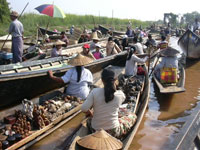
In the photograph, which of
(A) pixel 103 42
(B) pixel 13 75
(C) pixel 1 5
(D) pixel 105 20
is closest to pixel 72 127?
(B) pixel 13 75

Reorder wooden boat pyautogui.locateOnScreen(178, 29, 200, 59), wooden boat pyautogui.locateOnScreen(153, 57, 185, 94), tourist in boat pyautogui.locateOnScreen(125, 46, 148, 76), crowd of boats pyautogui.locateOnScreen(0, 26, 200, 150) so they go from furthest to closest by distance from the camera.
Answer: wooden boat pyautogui.locateOnScreen(178, 29, 200, 59), tourist in boat pyautogui.locateOnScreen(125, 46, 148, 76), wooden boat pyautogui.locateOnScreen(153, 57, 185, 94), crowd of boats pyautogui.locateOnScreen(0, 26, 200, 150)

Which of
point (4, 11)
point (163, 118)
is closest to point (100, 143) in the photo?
point (163, 118)

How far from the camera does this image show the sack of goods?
6.10m

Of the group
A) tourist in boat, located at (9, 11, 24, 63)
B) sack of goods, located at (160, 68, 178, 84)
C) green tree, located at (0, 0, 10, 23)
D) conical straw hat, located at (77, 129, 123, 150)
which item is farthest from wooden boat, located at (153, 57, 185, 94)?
green tree, located at (0, 0, 10, 23)

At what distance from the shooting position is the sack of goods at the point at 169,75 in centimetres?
610

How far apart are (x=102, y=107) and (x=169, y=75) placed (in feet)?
12.4

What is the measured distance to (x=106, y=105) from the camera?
2.84 m

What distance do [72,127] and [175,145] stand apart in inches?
101

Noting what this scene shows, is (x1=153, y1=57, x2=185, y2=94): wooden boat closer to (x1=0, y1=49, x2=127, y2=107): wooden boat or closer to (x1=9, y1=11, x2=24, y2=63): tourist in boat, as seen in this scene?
(x1=0, y1=49, x2=127, y2=107): wooden boat

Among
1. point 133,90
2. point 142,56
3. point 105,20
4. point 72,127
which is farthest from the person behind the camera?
point 105,20

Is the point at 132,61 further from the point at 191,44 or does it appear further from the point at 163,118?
the point at 191,44

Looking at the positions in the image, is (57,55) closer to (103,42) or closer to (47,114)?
(47,114)

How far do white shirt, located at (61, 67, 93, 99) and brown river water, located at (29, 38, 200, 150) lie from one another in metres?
0.62

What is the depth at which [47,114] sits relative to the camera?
13.4 feet
